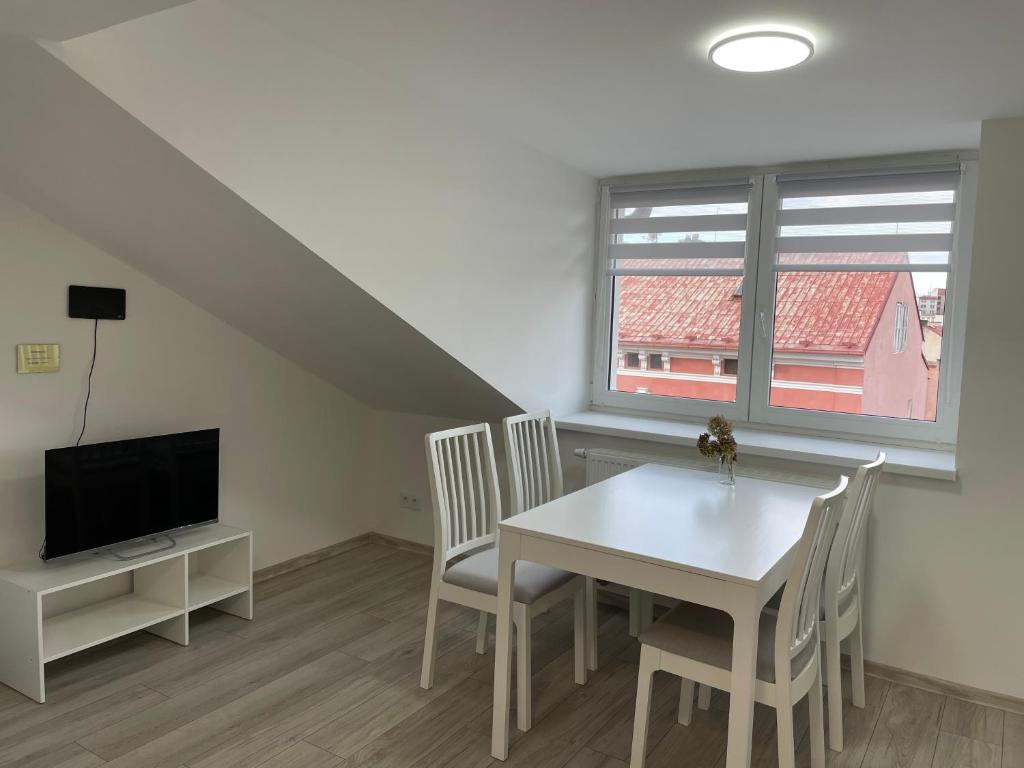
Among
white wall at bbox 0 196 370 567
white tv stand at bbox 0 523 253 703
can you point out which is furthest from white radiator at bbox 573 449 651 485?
white tv stand at bbox 0 523 253 703

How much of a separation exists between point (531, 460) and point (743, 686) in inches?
58.6

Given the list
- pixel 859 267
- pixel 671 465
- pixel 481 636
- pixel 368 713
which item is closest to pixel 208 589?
pixel 368 713

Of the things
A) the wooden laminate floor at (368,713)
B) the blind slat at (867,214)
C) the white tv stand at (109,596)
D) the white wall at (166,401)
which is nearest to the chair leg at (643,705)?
the wooden laminate floor at (368,713)

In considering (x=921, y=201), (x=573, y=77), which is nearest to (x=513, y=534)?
(x=573, y=77)

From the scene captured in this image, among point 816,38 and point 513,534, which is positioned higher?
point 816,38

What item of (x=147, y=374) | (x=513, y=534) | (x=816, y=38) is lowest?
(x=513, y=534)

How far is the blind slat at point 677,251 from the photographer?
370 cm

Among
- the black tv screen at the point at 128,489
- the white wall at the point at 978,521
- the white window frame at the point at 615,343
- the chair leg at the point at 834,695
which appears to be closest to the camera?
the chair leg at the point at 834,695

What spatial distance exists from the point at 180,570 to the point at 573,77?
2443 millimetres

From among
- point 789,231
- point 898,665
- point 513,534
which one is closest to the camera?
point 513,534

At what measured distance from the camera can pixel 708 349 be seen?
12.6 ft

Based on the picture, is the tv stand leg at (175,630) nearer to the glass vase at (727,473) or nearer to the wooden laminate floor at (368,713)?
the wooden laminate floor at (368,713)

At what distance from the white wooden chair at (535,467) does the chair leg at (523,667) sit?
484mm

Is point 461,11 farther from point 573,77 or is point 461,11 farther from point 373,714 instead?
point 373,714
